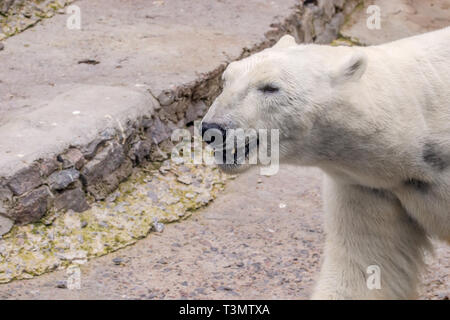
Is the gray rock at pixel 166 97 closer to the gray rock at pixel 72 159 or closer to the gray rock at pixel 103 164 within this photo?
the gray rock at pixel 103 164

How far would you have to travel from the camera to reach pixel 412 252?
3387 millimetres

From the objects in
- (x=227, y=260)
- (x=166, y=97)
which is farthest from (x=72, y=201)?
(x=166, y=97)

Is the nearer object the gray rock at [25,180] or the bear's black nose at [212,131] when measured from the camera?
the bear's black nose at [212,131]

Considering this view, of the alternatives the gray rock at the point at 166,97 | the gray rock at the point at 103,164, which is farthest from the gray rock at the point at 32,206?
the gray rock at the point at 166,97

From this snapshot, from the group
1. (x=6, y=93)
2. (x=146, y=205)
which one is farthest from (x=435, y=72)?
(x=6, y=93)

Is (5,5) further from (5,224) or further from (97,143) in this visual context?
(5,224)

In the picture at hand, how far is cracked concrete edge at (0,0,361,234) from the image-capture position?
13.1 feet

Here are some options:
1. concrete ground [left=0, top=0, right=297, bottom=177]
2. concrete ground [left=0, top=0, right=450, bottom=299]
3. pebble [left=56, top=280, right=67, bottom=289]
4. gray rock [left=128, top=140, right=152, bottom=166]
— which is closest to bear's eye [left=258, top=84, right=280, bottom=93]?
concrete ground [left=0, top=0, right=450, bottom=299]

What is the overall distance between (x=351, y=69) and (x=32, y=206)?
191cm

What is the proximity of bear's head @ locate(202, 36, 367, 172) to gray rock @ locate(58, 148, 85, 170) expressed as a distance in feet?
5.08

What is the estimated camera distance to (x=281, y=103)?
280 cm

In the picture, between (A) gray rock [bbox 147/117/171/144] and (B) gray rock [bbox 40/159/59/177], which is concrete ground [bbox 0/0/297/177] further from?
(A) gray rock [bbox 147/117/171/144]

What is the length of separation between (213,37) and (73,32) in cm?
99

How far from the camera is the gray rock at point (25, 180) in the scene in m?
3.92
